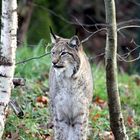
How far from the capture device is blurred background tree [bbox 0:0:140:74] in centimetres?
1366

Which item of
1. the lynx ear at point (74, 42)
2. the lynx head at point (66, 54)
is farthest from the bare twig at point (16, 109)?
the lynx ear at point (74, 42)

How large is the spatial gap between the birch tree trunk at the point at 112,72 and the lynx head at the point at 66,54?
0.39m

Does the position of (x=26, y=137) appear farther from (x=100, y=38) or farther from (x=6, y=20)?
(x=100, y=38)

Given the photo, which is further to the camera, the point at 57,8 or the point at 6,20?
the point at 57,8

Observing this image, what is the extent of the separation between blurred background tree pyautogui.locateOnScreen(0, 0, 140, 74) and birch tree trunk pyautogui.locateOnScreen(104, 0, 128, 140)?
13.6 feet

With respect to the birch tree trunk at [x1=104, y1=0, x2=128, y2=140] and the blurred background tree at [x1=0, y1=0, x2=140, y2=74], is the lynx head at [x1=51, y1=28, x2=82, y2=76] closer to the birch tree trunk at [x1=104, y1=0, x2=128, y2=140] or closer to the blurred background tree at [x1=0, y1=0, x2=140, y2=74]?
the birch tree trunk at [x1=104, y1=0, x2=128, y2=140]

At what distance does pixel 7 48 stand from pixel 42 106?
2.24 metres

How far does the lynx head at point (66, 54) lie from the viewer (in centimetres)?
677

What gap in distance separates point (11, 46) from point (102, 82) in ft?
12.5

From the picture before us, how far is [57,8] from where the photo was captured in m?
15.6

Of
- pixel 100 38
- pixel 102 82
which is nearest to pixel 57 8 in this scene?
pixel 100 38

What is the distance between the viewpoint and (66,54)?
270 inches

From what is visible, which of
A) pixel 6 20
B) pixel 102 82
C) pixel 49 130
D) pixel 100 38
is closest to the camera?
pixel 6 20

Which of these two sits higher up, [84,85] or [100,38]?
[100,38]
